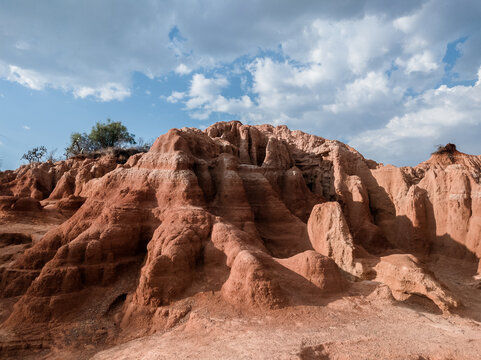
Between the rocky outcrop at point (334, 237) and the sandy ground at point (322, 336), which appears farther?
the rocky outcrop at point (334, 237)

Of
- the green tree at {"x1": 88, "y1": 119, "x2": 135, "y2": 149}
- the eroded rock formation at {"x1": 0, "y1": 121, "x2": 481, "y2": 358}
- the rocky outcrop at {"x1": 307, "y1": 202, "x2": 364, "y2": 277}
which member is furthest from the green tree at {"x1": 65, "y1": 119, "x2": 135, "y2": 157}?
the rocky outcrop at {"x1": 307, "y1": 202, "x2": 364, "y2": 277}

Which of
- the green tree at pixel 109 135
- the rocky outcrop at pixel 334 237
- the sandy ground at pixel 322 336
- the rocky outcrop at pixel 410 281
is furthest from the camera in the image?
the green tree at pixel 109 135

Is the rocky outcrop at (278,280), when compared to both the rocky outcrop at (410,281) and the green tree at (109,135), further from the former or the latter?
the green tree at (109,135)

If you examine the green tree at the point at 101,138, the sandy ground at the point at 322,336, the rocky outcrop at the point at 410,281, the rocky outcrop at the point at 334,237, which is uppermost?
the green tree at the point at 101,138

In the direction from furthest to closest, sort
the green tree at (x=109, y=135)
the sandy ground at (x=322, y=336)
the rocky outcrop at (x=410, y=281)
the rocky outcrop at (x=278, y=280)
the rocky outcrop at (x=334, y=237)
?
the green tree at (x=109, y=135) → the rocky outcrop at (x=334, y=237) → the rocky outcrop at (x=410, y=281) → the rocky outcrop at (x=278, y=280) → the sandy ground at (x=322, y=336)

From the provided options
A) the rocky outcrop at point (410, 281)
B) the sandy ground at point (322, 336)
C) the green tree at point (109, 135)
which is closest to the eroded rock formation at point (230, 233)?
the rocky outcrop at point (410, 281)

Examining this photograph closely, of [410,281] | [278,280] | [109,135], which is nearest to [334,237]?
[410,281]

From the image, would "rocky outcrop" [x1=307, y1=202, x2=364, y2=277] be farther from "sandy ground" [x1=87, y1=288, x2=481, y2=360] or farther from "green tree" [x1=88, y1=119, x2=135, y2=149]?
"green tree" [x1=88, y1=119, x2=135, y2=149]

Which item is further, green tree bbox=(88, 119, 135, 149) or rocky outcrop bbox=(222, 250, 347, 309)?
green tree bbox=(88, 119, 135, 149)

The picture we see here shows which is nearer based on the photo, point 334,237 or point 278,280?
point 278,280

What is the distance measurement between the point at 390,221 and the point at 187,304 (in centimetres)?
1677

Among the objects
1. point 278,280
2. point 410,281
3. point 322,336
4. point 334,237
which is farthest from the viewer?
point 334,237

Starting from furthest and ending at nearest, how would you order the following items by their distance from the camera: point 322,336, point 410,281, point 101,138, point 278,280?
point 101,138 < point 410,281 < point 278,280 < point 322,336

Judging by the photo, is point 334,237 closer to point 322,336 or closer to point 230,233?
point 230,233
